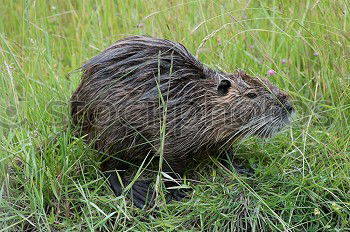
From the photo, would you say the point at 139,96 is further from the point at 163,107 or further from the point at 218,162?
the point at 218,162

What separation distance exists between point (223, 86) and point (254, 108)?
0.59 feet

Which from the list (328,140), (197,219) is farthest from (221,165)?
(328,140)

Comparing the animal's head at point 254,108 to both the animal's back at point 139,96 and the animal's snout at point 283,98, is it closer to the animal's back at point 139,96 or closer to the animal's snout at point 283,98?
the animal's snout at point 283,98

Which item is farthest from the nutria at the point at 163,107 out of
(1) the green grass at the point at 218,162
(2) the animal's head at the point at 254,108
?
(1) the green grass at the point at 218,162

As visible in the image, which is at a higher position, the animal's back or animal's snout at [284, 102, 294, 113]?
the animal's back

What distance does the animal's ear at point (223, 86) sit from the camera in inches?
111

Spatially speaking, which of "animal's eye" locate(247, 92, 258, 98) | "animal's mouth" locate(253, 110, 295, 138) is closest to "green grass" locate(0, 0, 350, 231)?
"animal's mouth" locate(253, 110, 295, 138)

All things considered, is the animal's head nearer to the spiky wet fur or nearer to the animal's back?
the spiky wet fur

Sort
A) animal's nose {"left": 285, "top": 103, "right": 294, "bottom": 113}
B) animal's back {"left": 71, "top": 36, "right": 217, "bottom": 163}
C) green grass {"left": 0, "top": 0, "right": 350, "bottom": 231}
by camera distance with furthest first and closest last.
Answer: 1. animal's nose {"left": 285, "top": 103, "right": 294, "bottom": 113}
2. animal's back {"left": 71, "top": 36, "right": 217, "bottom": 163}
3. green grass {"left": 0, "top": 0, "right": 350, "bottom": 231}

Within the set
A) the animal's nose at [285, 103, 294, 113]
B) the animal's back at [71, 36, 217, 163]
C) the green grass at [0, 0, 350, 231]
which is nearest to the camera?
the green grass at [0, 0, 350, 231]

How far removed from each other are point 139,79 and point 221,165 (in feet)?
1.86

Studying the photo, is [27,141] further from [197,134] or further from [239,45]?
[239,45]

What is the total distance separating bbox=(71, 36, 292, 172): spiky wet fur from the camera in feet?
9.00

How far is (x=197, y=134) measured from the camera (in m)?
2.77
